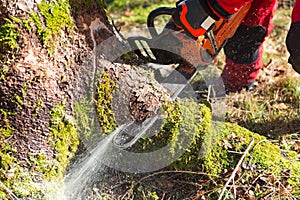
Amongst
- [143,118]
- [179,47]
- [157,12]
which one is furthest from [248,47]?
[143,118]

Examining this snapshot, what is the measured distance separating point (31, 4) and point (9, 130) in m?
0.64

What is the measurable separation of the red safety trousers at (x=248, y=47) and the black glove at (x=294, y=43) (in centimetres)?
48

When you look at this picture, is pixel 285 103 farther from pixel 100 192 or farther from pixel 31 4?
pixel 31 4

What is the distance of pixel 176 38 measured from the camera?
2.52 meters

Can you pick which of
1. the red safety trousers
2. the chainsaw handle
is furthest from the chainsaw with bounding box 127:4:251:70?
the red safety trousers

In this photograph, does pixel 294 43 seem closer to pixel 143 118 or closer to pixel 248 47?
pixel 248 47

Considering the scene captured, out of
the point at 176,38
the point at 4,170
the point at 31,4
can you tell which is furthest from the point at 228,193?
the point at 31,4

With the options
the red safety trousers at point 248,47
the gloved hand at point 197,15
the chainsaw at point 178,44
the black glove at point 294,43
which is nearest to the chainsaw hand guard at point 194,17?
the gloved hand at point 197,15

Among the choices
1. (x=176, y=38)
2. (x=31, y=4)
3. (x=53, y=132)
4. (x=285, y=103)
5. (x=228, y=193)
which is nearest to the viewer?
(x=31, y=4)

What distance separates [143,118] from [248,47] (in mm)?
1383

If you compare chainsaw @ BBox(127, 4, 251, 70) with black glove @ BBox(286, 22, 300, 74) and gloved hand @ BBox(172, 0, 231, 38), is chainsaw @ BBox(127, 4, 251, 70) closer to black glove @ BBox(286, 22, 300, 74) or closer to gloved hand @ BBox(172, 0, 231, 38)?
gloved hand @ BBox(172, 0, 231, 38)

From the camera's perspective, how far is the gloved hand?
2248 mm

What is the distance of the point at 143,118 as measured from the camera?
A: 229cm

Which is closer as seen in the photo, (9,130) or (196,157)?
(9,130)
